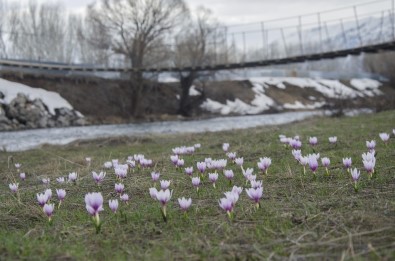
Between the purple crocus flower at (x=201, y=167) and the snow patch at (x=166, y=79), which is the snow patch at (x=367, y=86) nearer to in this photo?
the snow patch at (x=166, y=79)

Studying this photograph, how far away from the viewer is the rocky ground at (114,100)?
41.0 m

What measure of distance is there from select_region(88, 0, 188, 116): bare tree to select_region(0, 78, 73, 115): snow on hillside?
738 cm

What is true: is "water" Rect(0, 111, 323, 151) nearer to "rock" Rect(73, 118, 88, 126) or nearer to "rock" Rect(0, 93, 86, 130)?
"rock" Rect(0, 93, 86, 130)

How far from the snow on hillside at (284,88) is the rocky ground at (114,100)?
48cm

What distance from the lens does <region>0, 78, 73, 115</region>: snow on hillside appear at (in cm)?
4269

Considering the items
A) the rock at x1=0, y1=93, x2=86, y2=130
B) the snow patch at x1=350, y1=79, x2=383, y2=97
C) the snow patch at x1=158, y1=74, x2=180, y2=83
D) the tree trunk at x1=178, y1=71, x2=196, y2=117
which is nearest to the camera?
the rock at x1=0, y1=93, x2=86, y2=130

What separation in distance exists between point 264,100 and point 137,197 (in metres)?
60.1

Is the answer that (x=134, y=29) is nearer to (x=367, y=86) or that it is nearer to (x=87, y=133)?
(x=87, y=133)

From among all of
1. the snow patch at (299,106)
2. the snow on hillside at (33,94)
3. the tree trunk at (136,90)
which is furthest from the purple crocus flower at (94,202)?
the snow patch at (299,106)

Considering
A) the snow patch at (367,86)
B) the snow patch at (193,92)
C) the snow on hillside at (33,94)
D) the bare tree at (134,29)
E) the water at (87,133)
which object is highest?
the bare tree at (134,29)

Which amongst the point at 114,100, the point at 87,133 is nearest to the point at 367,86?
the point at 114,100

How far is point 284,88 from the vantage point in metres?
74.5

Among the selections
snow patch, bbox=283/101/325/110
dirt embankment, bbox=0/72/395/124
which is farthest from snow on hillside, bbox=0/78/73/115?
snow patch, bbox=283/101/325/110

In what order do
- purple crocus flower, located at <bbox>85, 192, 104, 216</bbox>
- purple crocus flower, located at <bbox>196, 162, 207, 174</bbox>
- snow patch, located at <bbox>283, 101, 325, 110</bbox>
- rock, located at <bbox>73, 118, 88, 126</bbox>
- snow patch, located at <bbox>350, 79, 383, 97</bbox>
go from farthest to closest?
snow patch, located at <bbox>350, 79, 383, 97</bbox>
snow patch, located at <bbox>283, 101, 325, 110</bbox>
rock, located at <bbox>73, 118, 88, 126</bbox>
purple crocus flower, located at <bbox>196, 162, 207, 174</bbox>
purple crocus flower, located at <bbox>85, 192, 104, 216</bbox>
